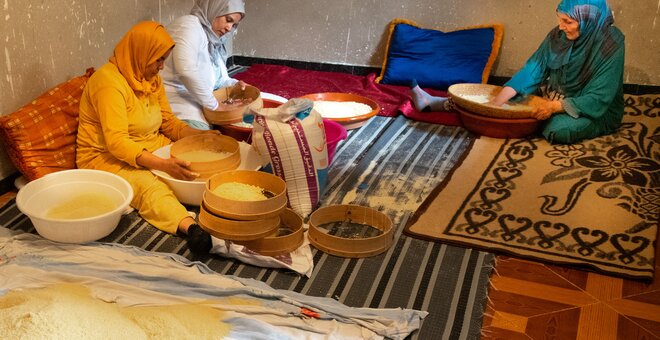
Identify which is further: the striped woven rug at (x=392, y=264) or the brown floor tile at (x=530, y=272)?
the brown floor tile at (x=530, y=272)

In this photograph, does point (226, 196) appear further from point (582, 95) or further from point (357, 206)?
point (582, 95)

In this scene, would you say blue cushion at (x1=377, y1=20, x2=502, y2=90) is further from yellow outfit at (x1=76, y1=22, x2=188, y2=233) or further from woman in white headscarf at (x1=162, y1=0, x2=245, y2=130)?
yellow outfit at (x1=76, y1=22, x2=188, y2=233)

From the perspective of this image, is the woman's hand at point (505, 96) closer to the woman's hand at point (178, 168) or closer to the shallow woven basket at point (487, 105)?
the shallow woven basket at point (487, 105)

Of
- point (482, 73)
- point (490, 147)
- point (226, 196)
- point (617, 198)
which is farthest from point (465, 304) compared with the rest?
point (482, 73)

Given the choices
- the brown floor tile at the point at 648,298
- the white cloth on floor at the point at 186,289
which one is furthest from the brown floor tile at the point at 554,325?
the white cloth on floor at the point at 186,289

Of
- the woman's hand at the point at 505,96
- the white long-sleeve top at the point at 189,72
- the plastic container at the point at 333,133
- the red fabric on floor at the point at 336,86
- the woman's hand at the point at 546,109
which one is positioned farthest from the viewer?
the red fabric on floor at the point at 336,86

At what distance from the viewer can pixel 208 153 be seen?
286cm

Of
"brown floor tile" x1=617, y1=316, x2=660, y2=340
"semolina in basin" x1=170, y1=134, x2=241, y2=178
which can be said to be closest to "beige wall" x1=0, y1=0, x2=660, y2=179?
"semolina in basin" x1=170, y1=134, x2=241, y2=178

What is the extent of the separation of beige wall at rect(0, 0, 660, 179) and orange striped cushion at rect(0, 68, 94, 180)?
128 mm

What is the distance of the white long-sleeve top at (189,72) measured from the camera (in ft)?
10.4

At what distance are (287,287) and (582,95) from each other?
7.11 ft

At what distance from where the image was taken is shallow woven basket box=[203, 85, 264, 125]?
3127 mm

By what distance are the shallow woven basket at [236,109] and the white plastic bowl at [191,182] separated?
215mm

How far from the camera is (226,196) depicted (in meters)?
2.46
